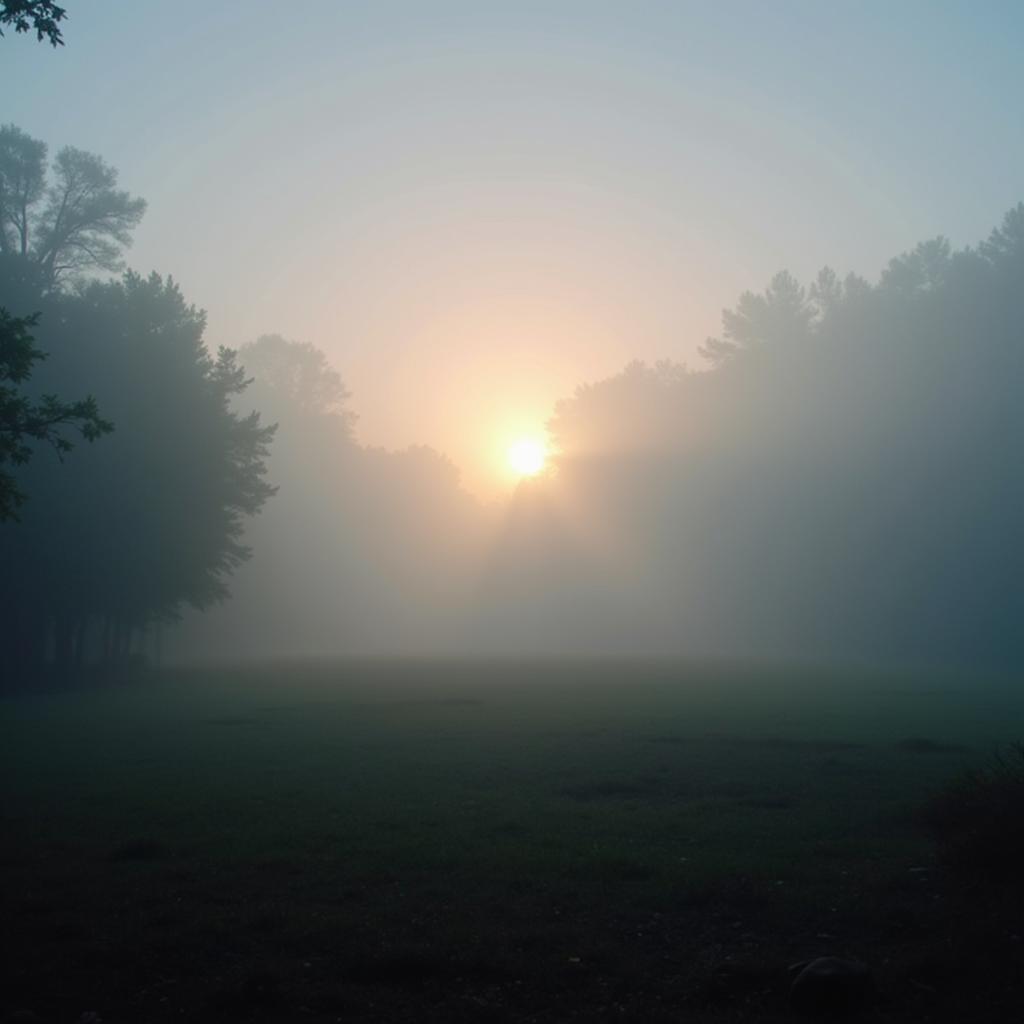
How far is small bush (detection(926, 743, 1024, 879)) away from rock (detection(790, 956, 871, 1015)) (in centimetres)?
386

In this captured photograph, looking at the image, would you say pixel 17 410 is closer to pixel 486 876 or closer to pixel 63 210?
pixel 486 876

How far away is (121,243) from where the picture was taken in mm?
65250

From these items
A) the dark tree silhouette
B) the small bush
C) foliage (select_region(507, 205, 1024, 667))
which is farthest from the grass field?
foliage (select_region(507, 205, 1024, 667))

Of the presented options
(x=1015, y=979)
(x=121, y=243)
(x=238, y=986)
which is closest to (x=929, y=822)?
(x=1015, y=979)

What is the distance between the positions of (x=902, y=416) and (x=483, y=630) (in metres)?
68.2

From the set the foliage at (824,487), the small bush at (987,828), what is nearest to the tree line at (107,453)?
the small bush at (987,828)

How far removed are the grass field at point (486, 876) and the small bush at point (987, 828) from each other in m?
0.45

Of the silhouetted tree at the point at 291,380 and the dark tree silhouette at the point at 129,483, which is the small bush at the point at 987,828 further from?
the silhouetted tree at the point at 291,380

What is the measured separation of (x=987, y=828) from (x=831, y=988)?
184 inches

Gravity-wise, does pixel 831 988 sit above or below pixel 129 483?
below

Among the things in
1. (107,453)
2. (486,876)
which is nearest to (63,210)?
(107,453)

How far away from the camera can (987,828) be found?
11.5 meters

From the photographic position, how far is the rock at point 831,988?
8023 mm

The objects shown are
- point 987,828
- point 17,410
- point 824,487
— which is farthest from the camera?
point 824,487
